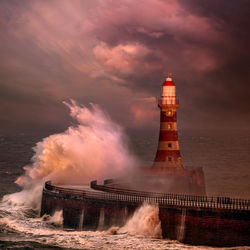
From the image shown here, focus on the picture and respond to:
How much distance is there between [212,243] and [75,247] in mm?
7590

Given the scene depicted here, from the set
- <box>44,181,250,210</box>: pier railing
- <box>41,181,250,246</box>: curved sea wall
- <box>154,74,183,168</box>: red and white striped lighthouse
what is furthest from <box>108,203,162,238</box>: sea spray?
<box>154,74,183,168</box>: red and white striped lighthouse

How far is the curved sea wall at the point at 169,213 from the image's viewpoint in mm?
21750

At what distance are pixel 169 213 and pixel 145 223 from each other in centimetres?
162

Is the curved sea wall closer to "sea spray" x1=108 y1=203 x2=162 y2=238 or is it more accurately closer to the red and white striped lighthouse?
"sea spray" x1=108 y1=203 x2=162 y2=238

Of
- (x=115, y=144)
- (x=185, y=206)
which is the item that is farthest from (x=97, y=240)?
(x=115, y=144)

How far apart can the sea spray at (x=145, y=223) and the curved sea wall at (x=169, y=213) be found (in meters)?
0.29

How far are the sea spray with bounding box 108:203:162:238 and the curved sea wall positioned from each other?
0.96ft

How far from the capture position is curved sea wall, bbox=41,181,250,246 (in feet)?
71.4

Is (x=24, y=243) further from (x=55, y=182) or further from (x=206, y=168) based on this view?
(x=206, y=168)

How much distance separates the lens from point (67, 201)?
28.1m

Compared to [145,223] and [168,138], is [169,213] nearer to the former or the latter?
[145,223]

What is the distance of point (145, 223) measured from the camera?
949 inches

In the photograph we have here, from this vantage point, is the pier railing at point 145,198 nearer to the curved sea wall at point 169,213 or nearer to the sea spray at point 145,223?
the curved sea wall at point 169,213

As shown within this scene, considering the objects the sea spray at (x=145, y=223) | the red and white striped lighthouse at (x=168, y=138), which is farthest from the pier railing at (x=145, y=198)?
the red and white striped lighthouse at (x=168, y=138)
